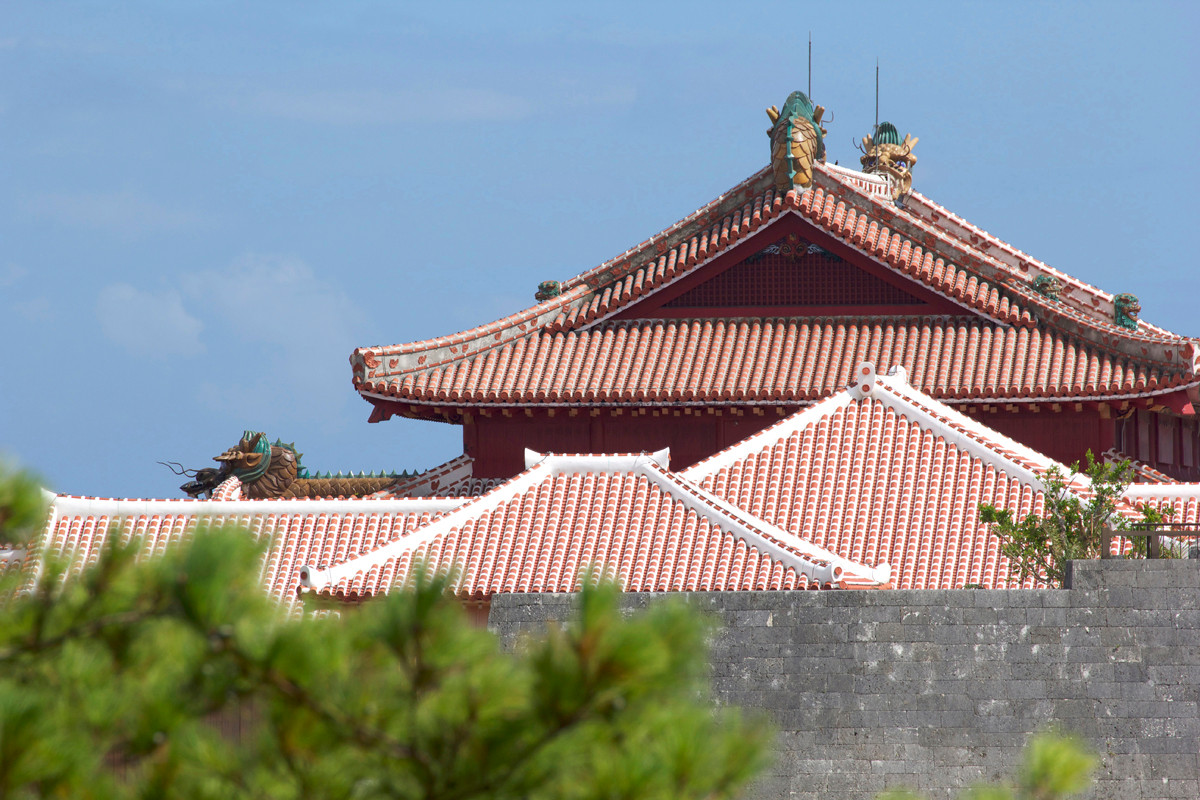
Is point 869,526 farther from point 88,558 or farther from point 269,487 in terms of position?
point 269,487

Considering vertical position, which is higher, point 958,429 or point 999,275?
point 999,275

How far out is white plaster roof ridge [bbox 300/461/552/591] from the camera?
19297 millimetres

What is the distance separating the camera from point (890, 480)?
21.4 metres

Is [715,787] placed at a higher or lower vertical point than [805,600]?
lower

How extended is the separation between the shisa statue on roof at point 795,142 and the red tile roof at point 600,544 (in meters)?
6.50

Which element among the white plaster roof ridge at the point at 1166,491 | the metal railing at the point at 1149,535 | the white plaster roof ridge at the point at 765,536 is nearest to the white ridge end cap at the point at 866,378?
the white plaster roof ridge at the point at 765,536

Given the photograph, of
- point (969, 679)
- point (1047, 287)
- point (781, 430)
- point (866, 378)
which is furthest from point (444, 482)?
point (969, 679)

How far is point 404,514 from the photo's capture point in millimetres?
22781

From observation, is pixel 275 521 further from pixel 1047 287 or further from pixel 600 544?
pixel 1047 287

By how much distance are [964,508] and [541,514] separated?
511cm

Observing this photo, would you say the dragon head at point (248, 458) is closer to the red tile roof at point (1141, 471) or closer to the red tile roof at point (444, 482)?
the red tile roof at point (444, 482)

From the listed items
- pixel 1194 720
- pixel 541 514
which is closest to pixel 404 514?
pixel 541 514

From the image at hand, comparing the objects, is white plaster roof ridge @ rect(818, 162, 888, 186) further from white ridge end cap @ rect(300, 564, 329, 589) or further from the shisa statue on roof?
white ridge end cap @ rect(300, 564, 329, 589)

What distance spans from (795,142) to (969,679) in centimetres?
1329
